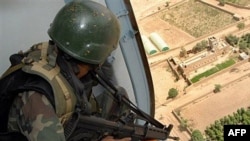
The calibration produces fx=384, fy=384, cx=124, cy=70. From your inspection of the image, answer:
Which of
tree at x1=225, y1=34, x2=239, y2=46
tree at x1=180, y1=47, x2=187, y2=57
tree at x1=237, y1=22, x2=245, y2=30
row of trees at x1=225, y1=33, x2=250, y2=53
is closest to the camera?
row of trees at x1=225, y1=33, x2=250, y2=53

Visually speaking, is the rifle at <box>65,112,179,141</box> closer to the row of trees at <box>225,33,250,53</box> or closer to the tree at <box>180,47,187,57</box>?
the tree at <box>180,47,187,57</box>

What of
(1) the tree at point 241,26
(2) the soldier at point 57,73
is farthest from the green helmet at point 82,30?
(1) the tree at point 241,26

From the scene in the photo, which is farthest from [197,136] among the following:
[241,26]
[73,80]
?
[73,80]

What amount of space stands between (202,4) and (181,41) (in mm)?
3627

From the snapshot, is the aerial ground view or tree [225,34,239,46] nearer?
A: the aerial ground view

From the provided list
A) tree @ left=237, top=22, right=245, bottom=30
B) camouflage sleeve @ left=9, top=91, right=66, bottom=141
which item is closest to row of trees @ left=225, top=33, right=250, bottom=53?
tree @ left=237, top=22, right=245, bottom=30

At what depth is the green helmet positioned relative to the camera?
9.32ft

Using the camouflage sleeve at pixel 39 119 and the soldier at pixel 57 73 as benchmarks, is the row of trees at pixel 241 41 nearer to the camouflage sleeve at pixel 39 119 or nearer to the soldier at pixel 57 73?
the soldier at pixel 57 73

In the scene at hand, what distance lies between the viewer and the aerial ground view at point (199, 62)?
40.7 ft

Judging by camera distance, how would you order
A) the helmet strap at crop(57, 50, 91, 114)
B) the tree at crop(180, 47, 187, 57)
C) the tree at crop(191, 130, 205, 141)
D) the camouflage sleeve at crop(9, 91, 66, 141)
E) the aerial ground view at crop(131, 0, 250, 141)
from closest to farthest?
the camouflage sleeve at crop(9, 91, 66, 141) < the helmet strap at crop(57, 50, 91, 114) < the tree at crop(191, 130, 205, 141) < the aerial ground view at crop(131, 0, 250, 141) < the tree at crop(180, 47, 187, 57)

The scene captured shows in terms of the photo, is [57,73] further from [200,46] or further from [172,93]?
[200,46]

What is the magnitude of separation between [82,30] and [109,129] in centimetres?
89

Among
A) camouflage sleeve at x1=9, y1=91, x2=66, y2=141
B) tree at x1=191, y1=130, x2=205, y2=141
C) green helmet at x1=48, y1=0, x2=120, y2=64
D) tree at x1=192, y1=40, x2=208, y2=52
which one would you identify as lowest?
tree at x1=191, y1=130, x2=205, y2=141

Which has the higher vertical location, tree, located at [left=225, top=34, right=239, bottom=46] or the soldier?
the soldier
